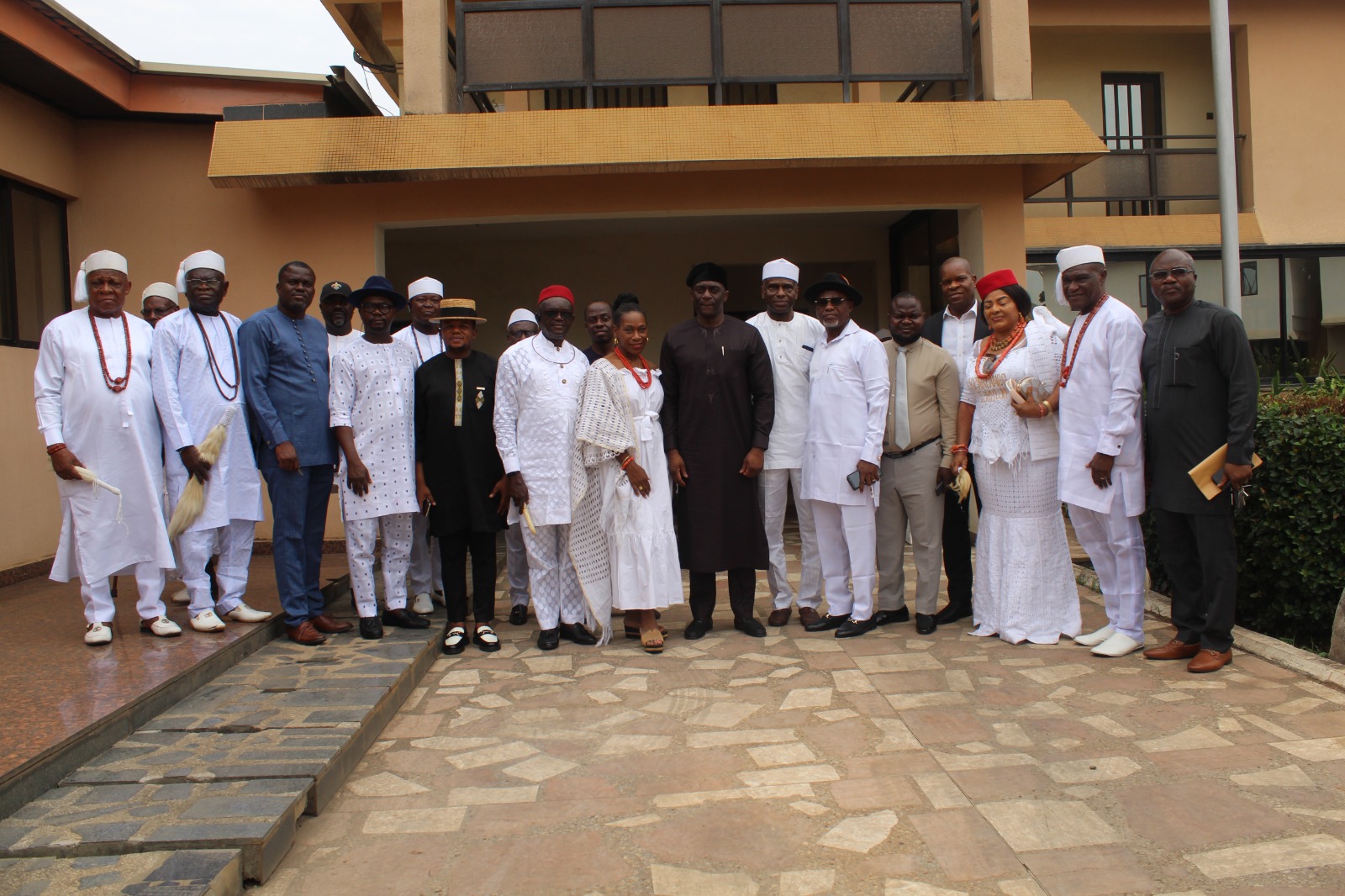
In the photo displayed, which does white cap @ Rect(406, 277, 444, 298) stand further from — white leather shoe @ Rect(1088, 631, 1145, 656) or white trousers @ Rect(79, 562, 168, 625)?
white leather shoe @ Rect(1088, 631, 1145, 656)

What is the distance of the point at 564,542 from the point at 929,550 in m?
2.01

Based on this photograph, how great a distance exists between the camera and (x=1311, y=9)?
11.7m

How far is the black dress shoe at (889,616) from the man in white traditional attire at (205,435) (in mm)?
3326

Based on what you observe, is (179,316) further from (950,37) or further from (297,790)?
(950,37)

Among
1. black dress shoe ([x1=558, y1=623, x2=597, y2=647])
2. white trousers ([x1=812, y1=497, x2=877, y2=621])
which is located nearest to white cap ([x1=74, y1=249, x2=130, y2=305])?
black dress shoe ([x1=558, y1=623, x2=597, y2=647])

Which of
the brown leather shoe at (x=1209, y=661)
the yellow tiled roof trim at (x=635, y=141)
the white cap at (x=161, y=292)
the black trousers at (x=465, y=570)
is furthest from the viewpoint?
the yellow tiled roof trim at (x=635, y=141)

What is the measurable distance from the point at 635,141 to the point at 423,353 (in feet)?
8.80

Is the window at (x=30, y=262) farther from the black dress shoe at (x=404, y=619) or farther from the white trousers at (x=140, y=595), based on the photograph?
the black dress shoe at (x=404, y=619)

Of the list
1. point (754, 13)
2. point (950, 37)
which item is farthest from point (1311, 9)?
point (754, 13)

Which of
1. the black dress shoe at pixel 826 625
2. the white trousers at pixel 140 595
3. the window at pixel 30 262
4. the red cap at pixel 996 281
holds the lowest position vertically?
the black dress shoe at pixel 826 625

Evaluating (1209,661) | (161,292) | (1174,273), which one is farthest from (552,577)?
(161,292)

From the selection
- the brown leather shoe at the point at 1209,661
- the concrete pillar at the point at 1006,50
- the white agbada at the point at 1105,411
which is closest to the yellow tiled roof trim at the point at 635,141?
the concrete pillar at the point at 1006,50

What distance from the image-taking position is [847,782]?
142 inches

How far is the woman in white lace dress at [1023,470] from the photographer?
5355 millimetres
